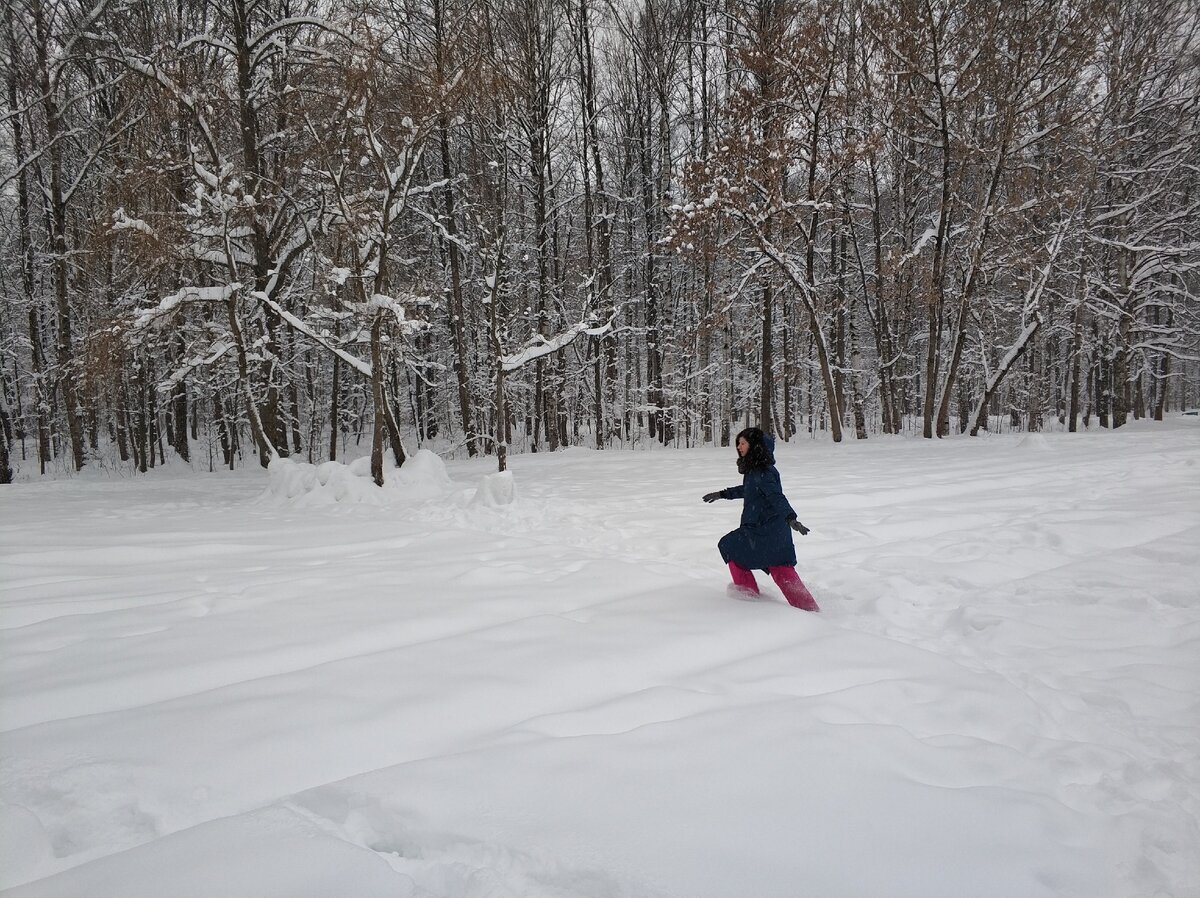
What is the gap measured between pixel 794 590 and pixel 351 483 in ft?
24.2

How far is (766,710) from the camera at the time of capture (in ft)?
8.38

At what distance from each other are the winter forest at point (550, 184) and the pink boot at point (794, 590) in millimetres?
7533

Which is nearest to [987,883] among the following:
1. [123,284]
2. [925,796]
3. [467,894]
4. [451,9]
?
[925,796]

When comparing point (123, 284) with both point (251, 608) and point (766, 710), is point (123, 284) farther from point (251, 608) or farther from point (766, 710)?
point (766, 710)

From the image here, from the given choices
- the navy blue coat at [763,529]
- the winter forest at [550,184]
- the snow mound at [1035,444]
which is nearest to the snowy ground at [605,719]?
the navy blue coat at [763,529]

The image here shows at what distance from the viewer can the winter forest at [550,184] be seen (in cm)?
1012

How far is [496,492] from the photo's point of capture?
8031mm

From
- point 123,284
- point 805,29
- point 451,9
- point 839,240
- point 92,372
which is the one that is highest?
point 451,9

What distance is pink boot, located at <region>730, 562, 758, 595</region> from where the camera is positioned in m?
4.29

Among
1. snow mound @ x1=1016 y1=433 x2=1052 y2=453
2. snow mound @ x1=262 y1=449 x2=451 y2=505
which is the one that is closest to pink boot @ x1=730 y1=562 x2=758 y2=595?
snow mound @ x1=262 y1=449 x2=451 y2=505

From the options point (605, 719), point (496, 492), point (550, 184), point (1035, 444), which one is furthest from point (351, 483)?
point (1035, 444)

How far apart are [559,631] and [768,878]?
200cm

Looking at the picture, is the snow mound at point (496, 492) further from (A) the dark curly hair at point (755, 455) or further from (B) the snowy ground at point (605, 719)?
(A) the dark curly hair at point (755, 455)

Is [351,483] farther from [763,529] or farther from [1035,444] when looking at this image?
[1035,444]
